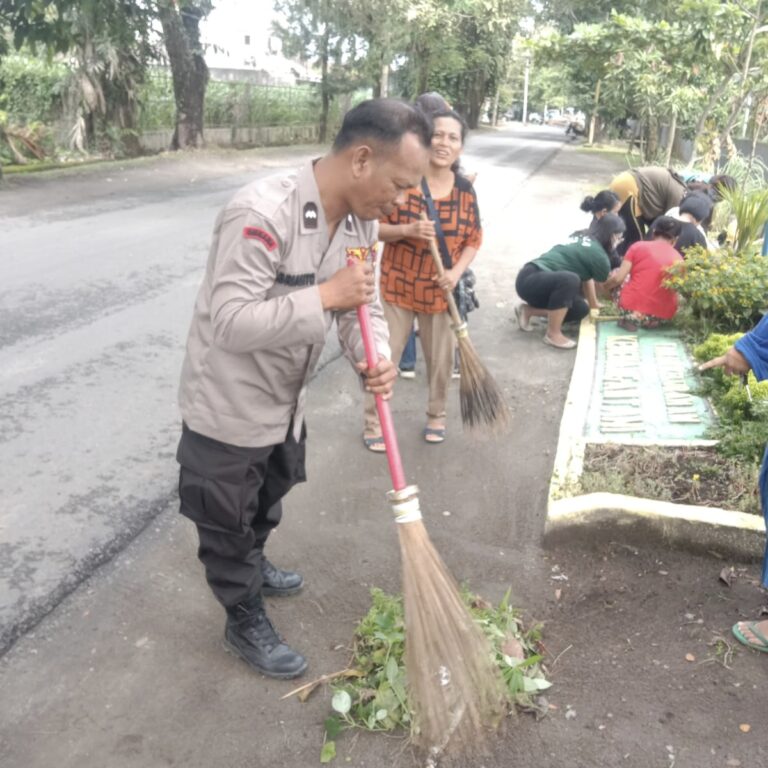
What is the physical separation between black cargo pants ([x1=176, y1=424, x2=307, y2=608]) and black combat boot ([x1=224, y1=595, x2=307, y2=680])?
7 cm

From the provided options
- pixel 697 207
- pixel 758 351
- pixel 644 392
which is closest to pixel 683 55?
pixel 697 207

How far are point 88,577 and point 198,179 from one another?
1341 cm

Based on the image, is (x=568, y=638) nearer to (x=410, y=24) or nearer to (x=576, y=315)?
(x=576, y=315)

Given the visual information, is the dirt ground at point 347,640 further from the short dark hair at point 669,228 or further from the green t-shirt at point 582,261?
the short dark hair at point 669,228

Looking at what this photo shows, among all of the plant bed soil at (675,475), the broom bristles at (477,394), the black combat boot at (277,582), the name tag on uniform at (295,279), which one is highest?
the name tag on uniform at (295,279)

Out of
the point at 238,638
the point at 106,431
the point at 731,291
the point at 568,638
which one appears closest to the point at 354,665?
the point at 238,638

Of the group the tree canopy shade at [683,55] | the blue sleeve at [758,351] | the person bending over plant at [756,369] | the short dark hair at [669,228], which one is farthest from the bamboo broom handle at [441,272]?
the tree canopy shade at [683,55]

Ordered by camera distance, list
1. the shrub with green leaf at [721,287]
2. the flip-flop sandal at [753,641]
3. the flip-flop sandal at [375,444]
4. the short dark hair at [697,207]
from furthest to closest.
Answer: the short dark hair at [697,207] → the shrub with green leaf at [721,287] → the flip-flop sandal at [375,444] → the flip-flop sandal at [753,641]

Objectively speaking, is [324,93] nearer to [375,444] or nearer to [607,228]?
[607,228]

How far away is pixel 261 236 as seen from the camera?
2064mm

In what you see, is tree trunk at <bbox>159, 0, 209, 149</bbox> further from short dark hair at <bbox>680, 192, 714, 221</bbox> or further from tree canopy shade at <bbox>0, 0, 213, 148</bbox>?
short dark hair at <bbox>680, 192, 714, 221</bbox>

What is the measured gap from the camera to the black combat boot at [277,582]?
3059 mm

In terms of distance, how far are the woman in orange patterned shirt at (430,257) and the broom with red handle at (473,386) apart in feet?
0.26

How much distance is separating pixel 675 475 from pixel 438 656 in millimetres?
2031
